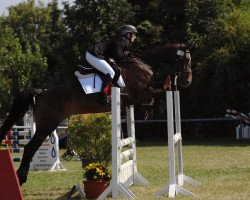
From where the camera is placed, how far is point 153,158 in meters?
15.1

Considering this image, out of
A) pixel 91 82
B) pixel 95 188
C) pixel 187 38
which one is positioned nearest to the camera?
pixel 95 188

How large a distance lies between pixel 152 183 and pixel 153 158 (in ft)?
19.3

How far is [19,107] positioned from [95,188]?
1587 mm

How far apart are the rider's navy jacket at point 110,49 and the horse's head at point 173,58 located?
473 millimetres

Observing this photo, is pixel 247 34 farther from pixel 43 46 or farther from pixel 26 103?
pixel 43 46

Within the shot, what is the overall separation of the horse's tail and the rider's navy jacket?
997 mm

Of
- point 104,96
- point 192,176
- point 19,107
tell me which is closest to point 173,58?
point 104,96

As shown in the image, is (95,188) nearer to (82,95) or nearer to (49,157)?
(82,95)

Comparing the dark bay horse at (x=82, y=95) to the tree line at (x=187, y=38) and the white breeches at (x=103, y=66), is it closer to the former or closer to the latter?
the white breeches at (x=103, y=66)

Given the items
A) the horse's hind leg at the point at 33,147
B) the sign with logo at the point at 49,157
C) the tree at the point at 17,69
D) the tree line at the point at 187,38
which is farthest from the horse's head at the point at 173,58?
the tree at the point at 17,69

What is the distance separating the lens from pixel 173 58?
27.1 feet

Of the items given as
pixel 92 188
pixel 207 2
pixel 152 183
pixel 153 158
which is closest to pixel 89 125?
pixel 152 183

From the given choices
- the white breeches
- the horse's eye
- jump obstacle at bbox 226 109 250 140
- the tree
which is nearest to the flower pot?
the white breeches

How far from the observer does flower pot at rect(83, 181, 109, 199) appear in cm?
770
